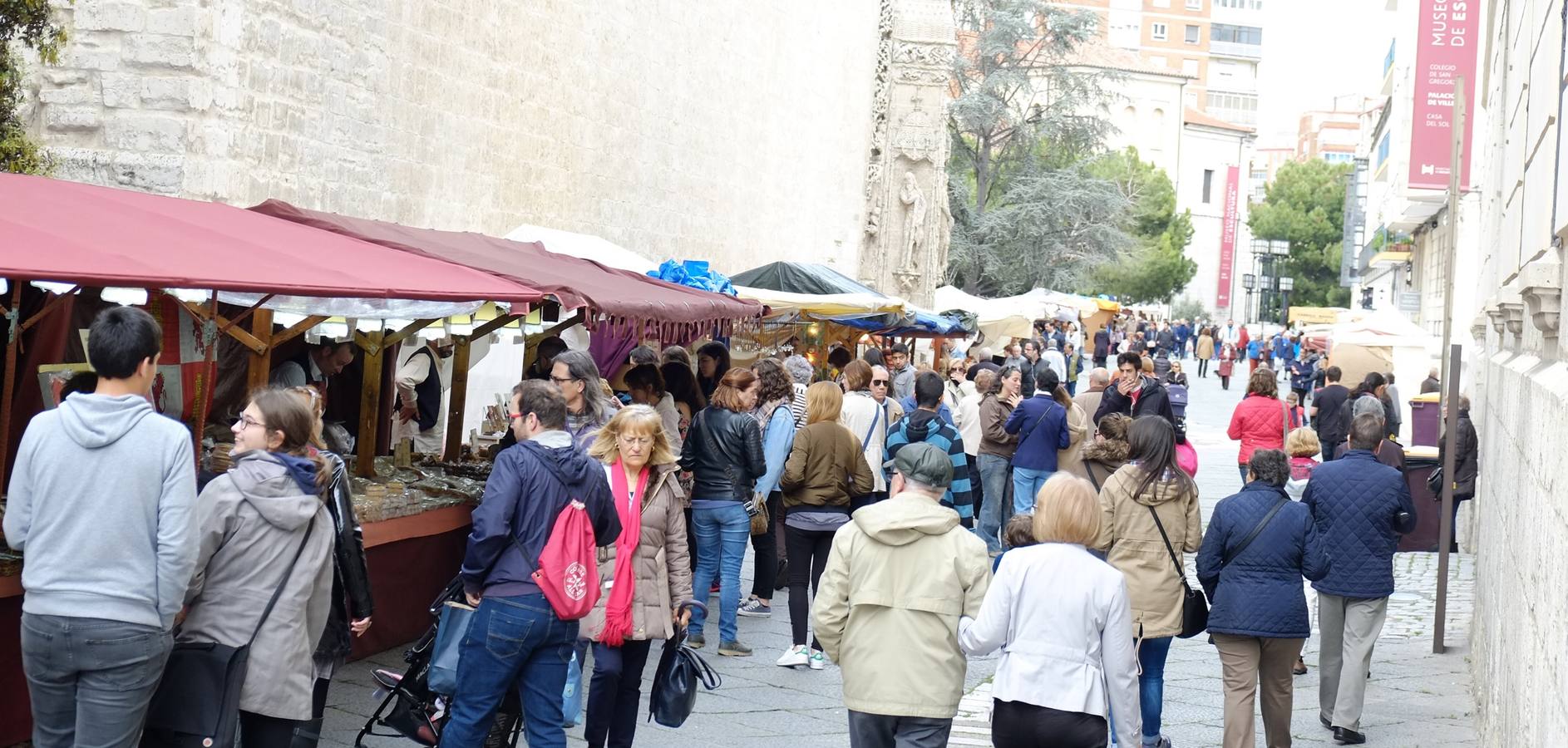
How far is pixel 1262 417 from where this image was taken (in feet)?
44.2

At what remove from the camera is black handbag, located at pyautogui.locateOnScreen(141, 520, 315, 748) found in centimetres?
461

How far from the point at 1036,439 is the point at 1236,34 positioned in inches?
4146

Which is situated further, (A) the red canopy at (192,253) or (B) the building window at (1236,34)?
(B) the building window at (1236,34)

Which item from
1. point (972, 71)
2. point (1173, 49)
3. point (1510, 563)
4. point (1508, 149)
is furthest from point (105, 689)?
point (1173, 49)

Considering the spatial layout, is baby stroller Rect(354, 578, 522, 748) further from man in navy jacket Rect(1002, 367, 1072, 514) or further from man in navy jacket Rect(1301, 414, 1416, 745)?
man in navy jacket Rect(1002, 367, 1072, 514)

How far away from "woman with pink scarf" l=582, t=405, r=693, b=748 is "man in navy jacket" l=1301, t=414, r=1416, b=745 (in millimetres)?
3299

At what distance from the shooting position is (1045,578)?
4.74m

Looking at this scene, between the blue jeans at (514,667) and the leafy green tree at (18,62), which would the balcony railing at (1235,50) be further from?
the blue jeans at (514,667)

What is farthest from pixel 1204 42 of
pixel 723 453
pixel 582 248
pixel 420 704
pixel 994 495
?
pixel 420 704

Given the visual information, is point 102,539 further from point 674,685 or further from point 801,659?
point 801,659

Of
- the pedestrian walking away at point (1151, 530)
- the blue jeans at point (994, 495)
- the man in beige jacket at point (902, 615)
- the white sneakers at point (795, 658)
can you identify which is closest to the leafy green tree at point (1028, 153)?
the blue jeans at point (994, 495)

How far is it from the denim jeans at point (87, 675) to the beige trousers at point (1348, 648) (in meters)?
5.54

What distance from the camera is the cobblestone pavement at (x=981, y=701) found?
7.05 m

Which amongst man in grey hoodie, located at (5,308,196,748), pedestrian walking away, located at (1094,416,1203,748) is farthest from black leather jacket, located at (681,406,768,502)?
man in grey hoodie, located at (5,308,196,748)
